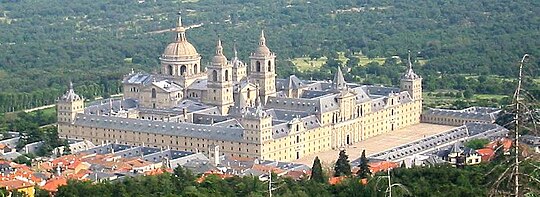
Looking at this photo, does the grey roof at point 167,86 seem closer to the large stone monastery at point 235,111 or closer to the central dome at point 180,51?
the large stone monastery at point 235,111

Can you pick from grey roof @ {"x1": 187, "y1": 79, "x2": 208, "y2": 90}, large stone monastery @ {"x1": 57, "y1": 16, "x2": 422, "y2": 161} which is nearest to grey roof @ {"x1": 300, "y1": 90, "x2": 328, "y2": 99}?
large stone monastery @ {"x1": 57, "y1": 16, "x2": 422, "y2": 161}

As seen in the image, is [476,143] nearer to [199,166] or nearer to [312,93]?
[312,93]

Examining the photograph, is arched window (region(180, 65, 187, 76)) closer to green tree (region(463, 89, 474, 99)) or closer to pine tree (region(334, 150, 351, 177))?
pine tree (region(334, 150, 351, 177))

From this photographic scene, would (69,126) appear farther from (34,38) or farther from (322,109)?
(34,38)

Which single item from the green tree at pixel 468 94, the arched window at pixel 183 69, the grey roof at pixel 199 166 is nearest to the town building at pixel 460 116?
the green tree at pixel 468 94

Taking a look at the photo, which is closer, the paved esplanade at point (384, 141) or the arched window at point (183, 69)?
the paved esplanade at point (384, 141)

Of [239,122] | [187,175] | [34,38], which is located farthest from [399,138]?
[34,38]

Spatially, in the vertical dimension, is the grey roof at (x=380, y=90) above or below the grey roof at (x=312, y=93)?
below
